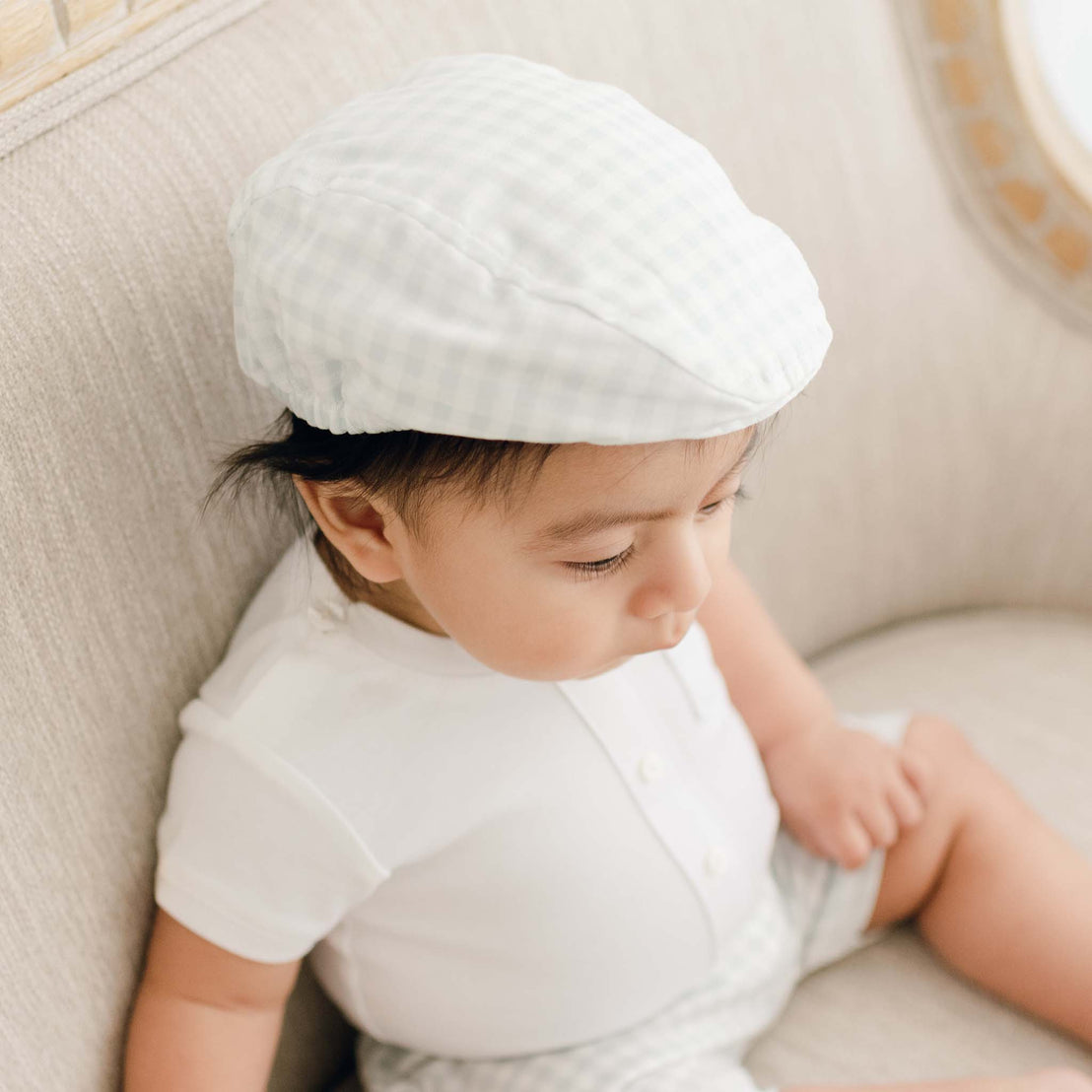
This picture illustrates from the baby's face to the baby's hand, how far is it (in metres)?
0.29

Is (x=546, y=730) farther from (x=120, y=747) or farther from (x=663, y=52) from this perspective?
(x=663, y=52)

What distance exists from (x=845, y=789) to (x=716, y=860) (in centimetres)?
15

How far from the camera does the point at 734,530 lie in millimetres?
934

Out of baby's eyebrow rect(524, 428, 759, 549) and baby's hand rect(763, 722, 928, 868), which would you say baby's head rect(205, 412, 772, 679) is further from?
baby's hand rect(763, 722, 928, 868)

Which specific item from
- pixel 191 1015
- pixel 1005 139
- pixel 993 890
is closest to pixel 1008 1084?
pixel 993 890

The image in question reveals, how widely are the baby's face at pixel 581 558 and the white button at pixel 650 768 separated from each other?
118mm

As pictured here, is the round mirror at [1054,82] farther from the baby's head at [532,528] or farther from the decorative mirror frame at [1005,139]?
the baby's head at [532,528]

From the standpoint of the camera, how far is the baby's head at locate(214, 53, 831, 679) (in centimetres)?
46

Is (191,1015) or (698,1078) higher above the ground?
(191,1015)

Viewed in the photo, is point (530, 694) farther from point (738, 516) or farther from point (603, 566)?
point (738, 516)

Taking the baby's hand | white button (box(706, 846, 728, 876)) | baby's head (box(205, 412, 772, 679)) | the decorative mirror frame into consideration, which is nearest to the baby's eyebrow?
baby's head (box(205, 412, 772, 679))

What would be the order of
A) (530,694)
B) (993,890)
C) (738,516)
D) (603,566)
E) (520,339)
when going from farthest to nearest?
1. (738,516)
2. (993,890)
3. (530,694)
4. (603,566)
5. (520,339)

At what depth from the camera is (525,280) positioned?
0.46 metres

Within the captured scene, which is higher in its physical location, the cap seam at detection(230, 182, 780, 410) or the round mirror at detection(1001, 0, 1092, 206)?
the cap seam at detection(230, 182, 780, 410)
